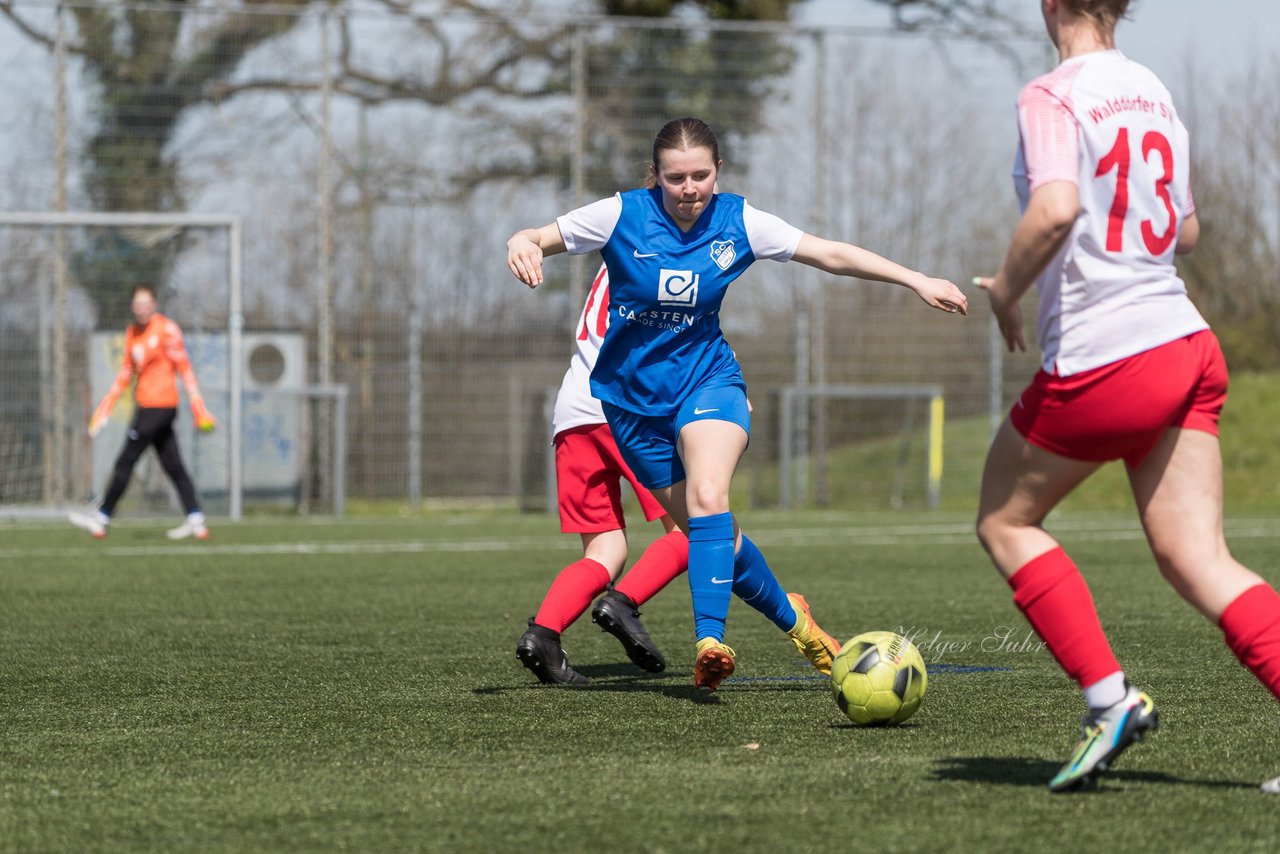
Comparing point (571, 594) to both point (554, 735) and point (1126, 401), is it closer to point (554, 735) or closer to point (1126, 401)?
point (554, 735)

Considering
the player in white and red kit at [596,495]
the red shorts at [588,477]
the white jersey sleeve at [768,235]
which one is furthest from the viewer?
the red shorts at [588,477]

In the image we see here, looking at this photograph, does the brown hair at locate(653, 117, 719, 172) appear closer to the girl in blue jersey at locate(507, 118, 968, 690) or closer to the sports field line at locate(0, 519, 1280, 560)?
the girl in blue jersey at locate(507, 118, 968, 690)

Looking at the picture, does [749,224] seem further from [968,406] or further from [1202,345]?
[968,406]

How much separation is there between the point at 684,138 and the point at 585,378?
3.67 feet

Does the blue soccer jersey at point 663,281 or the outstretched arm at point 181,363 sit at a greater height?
the blue soccer jersey at point 663,281

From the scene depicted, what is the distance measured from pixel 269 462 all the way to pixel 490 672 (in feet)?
42.4

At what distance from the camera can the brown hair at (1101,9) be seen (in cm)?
345

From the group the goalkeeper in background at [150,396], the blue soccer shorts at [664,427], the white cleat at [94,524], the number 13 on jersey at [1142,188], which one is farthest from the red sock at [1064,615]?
the white cleat at [94,524]

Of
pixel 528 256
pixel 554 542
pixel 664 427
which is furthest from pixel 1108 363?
pixel 554 542

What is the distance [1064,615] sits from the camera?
3510 mm

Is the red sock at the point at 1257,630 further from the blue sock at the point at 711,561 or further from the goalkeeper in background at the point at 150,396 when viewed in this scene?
the goalkeeper in background at the point at 150,396

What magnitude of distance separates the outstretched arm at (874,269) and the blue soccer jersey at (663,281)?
0.07 meters

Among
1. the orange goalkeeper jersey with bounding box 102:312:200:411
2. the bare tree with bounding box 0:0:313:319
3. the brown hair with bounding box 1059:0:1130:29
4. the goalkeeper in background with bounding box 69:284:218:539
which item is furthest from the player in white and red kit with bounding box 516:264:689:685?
the bare tree with bounding box 0:0:313:319

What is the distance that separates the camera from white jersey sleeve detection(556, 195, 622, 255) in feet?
16.5
